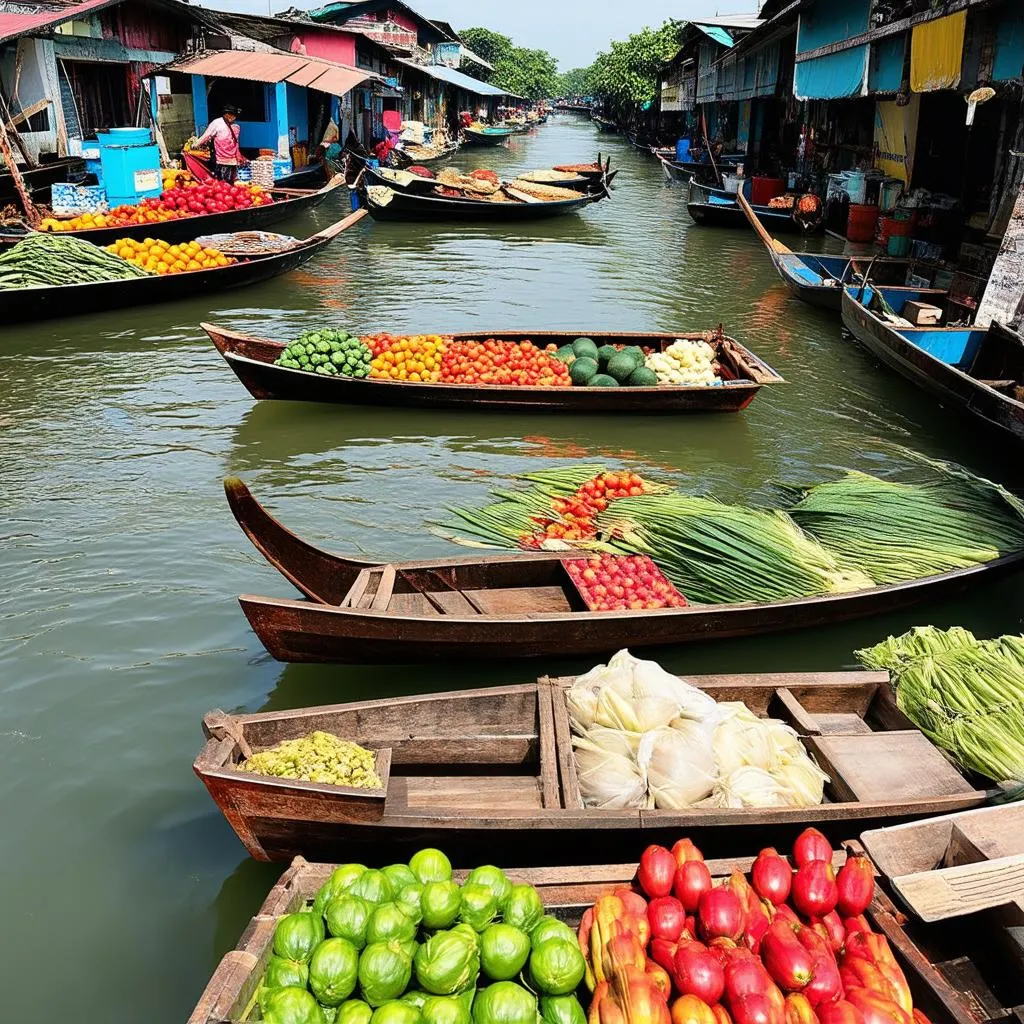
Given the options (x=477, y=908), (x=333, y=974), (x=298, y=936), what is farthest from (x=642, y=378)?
(x=333, y=974)

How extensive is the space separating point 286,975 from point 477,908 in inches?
23.8

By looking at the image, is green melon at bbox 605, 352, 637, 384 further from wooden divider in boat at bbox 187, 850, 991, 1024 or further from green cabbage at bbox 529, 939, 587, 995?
green cabbage at bbox 529, 939, 587, 995

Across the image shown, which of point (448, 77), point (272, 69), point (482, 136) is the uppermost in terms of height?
point (448, 77)

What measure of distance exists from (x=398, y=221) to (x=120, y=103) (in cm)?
695

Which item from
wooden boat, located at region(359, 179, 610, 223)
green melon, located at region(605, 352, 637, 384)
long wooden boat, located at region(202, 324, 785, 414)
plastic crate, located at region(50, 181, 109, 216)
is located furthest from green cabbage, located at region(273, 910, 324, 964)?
wooden boat, located at region(359, 179, 610, 223)

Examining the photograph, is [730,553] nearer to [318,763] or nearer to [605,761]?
[605,761]

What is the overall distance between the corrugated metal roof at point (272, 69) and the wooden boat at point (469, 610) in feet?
57.5

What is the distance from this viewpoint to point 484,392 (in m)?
9.16

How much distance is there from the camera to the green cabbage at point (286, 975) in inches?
101

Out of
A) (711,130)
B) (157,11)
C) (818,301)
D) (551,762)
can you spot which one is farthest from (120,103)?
(711,130)

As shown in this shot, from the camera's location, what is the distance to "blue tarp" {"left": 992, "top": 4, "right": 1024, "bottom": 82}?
11664 mm

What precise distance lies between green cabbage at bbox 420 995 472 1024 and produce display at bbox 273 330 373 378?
7256mm

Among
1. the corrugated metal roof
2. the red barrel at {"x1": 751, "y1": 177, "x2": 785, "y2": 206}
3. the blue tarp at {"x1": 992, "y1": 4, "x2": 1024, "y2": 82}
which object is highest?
the corrugated metal roof

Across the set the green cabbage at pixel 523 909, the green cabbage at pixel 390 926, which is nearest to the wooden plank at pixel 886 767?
the green cabbage at pixel 523 909
